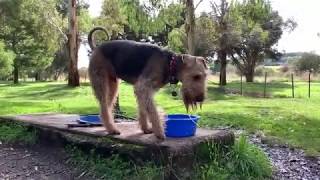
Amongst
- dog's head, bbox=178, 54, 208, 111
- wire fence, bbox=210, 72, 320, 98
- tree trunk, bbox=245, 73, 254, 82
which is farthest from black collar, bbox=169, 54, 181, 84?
tree trunk, bbox=245, 73, 254, 82

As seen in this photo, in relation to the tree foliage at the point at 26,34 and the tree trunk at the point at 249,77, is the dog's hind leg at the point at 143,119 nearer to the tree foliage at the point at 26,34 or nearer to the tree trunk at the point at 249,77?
the tree foliage at the point at 26,34

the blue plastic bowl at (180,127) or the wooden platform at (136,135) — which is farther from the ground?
the blue plastic bowl at (180,127)

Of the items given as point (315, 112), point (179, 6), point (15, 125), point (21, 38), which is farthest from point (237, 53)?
point (15, 125)

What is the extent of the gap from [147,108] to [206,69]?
860 millimetres

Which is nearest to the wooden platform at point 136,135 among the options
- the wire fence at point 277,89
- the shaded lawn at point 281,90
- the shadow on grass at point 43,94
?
the shadow on grass at point 43,94

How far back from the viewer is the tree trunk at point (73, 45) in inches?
876

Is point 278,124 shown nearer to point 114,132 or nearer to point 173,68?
point 114,132

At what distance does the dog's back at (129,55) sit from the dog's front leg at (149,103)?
0.90 feet

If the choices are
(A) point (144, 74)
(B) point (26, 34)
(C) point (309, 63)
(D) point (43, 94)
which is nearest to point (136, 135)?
(A) point (144, 74)

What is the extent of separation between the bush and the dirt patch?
45338mm

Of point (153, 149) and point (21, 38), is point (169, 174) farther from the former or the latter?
point (21, 38)

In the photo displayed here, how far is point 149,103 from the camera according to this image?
5391 mm

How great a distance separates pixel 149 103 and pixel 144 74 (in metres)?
0.39

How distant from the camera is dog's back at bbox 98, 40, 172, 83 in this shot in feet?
18.4
